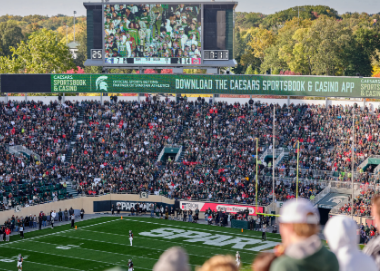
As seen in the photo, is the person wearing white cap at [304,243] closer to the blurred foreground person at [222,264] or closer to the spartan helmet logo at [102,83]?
the blurred foreground person at [222,264]

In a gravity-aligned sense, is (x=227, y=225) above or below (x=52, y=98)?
below

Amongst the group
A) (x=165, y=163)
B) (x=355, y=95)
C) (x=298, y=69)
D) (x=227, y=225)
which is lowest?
(x=227, y=225)

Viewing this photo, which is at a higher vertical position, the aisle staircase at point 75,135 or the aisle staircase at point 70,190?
the aisle staircase at point 75,135

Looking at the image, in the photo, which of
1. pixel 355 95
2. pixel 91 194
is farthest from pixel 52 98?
pixel 355 95

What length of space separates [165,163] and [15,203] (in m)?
11.1

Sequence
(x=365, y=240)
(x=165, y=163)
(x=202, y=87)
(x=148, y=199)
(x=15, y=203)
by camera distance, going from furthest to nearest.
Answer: (x=202, y=87), (x=165, y=163), (x=148, y=199), (x=15, y=203), (x=365, y=240)

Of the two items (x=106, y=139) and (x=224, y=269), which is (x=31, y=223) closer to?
(x=106, y=139)

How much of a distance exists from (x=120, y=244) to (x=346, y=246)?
86.9 feet

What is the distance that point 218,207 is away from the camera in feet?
116

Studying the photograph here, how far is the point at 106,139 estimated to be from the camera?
41.8 meters

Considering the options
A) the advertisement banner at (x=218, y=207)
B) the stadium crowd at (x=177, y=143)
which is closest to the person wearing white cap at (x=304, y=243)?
the stadium crowd at (x=177, y=143)

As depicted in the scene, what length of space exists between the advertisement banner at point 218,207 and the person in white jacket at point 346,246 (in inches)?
1186

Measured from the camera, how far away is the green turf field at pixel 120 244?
26.5 m

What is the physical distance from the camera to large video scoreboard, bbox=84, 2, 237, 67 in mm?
42844
